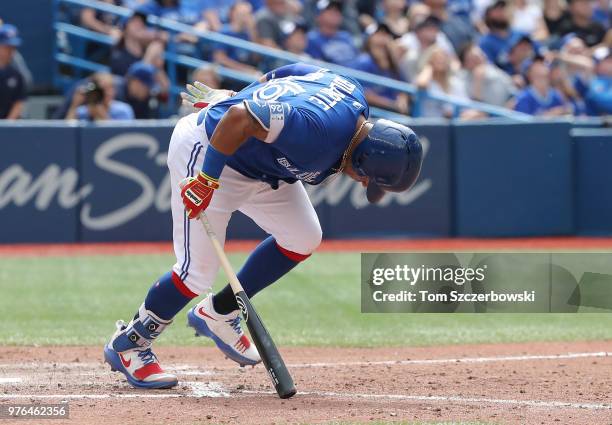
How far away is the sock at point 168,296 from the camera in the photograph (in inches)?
230

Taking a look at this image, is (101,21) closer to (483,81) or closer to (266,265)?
(483,81)

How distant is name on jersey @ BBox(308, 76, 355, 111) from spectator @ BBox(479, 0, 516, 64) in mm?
10618

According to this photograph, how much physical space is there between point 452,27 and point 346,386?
10.8 metres

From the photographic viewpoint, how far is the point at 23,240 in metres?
13.0

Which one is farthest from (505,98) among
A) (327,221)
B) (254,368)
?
(254,368)

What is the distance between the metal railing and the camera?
1408 cm

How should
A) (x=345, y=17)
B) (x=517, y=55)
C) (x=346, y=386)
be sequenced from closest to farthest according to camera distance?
(x=346, y=386) → (x=517, y=55) → (x=345, y=17)

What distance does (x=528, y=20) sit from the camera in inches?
683

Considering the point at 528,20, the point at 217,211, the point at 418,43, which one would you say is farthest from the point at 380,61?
the point at 217,211

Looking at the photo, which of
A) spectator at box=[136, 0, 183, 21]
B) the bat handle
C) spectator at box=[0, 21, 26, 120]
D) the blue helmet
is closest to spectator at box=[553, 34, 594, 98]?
spectator at box=[136, 0, 183, 21]

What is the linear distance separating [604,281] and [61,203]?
6439 mm

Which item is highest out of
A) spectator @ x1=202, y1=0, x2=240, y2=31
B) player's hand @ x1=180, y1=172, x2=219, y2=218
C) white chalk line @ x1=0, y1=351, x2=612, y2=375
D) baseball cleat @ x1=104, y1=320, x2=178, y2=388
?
player's hand @ x1=180, y1=172, x2=219, y2=218

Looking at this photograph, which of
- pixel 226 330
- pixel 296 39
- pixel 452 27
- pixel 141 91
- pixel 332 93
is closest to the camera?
pixel 332 93

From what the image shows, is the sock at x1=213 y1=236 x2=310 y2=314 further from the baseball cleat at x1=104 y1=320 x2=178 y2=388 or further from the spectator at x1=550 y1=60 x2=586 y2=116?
the spectator at x1=550 y1=60 x2=586 y2=116
